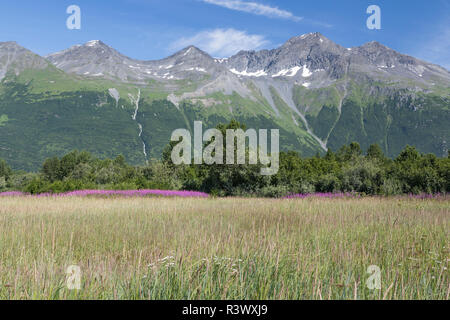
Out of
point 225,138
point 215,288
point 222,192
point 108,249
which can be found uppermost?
point 225,138

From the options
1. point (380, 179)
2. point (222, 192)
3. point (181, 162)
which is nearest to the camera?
point (380, 179)

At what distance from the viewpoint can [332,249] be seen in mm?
4688

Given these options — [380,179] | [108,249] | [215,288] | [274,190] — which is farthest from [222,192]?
[215,288]

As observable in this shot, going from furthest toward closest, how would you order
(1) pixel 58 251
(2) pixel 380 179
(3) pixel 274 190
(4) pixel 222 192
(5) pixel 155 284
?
(4) pixel 222 192 < (3) pixel 274 190 < (2) pixel 380 179 < (1) pixel 58 251 < (5) pixel 155 284

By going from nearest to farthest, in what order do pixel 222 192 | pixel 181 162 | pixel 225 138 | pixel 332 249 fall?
pixel 332 249 < pixel 222 192 < pixel 225 138 < pixel 181 162

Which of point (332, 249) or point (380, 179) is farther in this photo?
point (380, 179)

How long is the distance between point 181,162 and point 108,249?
148 feet

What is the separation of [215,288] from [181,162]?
47.9 meters

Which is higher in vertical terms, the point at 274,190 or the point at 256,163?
the point at 256,163
